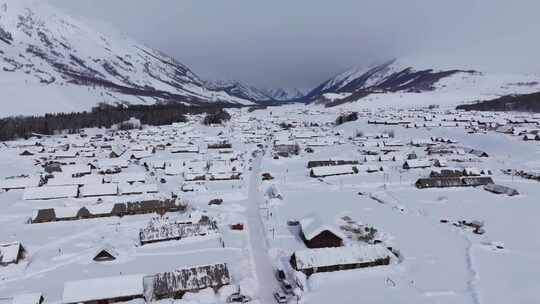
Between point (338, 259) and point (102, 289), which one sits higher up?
point (338, 259)

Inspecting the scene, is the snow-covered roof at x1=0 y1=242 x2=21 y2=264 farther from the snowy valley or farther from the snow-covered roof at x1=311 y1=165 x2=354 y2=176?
the snow-covered roof at x1=311 y1=165 x2=354 y2=176

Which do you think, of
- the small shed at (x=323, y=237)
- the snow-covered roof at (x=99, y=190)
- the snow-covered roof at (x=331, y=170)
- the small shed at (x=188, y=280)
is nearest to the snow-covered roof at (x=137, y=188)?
the snow-covered roof at (x=99, y=190)

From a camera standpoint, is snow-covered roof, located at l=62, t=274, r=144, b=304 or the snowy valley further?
the snowy valley

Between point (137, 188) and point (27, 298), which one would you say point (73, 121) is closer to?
point (137, 188)

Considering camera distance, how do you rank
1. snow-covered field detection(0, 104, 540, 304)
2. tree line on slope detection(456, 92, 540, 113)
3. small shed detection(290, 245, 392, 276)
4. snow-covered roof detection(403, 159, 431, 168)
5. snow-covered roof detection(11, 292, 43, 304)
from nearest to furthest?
snow-covered roof detection(11, 292, 43, 304), snow-covered field detection(0, 104, 540, 304), small shed detection(290, 245, 392, 276), snow-covered roof detection(403, 159, 431, 168), tree line on slope detection(456, 92, 540, 113)

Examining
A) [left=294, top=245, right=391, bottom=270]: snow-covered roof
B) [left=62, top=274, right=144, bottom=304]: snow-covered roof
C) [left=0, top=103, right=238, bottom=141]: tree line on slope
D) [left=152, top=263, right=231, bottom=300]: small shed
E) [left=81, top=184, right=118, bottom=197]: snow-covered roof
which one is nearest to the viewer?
[left=62, top=274, right=144, bottom=304]: snow-covered roof

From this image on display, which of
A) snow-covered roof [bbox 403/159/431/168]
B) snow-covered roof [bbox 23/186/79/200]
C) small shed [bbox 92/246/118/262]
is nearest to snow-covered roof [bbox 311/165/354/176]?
snow-covered roof [bbox 403/159/431/168]

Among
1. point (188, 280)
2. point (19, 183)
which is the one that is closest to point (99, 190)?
point (19, 183)
